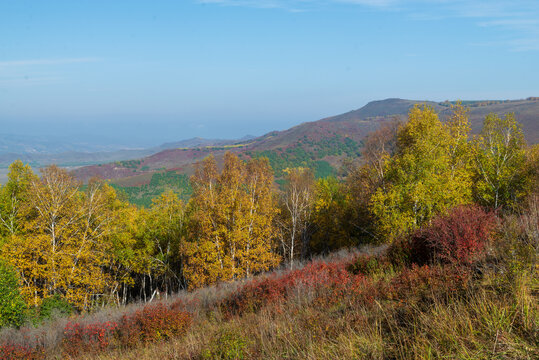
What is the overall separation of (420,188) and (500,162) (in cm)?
991

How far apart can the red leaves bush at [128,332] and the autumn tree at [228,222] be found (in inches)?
455

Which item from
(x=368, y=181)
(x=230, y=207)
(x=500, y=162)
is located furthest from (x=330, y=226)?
(x=500, y=162)

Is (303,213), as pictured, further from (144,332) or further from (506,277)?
(506,277)

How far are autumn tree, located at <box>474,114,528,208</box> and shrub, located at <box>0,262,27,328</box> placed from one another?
2990 cm

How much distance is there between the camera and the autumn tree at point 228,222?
2325cm

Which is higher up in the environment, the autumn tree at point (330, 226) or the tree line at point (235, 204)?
the tree line at point (235, 204)

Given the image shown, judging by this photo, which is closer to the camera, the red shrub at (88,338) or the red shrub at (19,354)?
the red shrub at (19,354)

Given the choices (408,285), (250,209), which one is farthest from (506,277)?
(250,209)

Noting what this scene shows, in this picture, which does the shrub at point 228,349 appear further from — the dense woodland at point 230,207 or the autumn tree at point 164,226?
the autumn tree at point 164,226

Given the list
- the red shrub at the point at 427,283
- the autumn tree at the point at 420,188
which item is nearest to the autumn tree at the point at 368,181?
the autumn tree at the point at 420,188

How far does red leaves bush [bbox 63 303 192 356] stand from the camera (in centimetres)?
977

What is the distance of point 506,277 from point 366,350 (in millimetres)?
2639

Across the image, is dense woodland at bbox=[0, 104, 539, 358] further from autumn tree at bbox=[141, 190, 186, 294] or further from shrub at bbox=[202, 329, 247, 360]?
shrub at bbox=[202, 329, 247, 360]

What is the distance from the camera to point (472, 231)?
7.81 m
